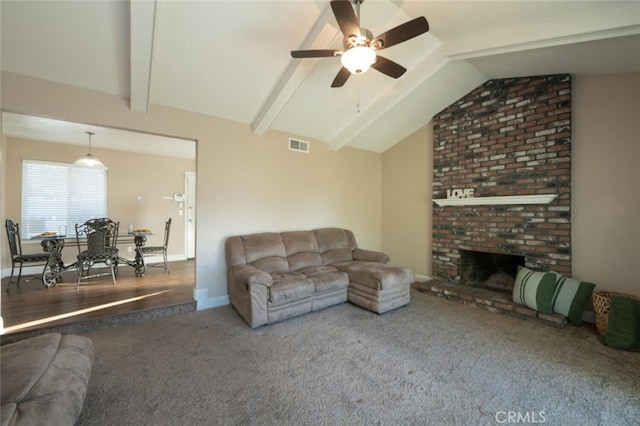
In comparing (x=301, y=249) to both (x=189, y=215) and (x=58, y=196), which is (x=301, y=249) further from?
(x=58, y=196)

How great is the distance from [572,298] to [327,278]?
2741 millimetres

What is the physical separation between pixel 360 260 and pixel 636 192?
10.7ft

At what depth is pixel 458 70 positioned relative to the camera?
11.3 ft

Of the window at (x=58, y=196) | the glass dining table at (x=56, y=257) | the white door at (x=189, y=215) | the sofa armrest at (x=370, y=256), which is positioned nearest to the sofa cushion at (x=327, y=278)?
the sofa armrest at (x=370, y=256)

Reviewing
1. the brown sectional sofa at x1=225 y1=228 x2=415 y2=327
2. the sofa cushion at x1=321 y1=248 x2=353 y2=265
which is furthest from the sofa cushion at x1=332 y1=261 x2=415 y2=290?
the sofa cushion at x1=321 y1=248 x2=353 y2=265

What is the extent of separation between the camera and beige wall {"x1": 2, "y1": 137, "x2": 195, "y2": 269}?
15.6 feet

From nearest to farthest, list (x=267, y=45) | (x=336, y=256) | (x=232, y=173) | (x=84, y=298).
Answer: (x=267, y=45), (x=84, y=298), (x=232, y=173), (x=336, y=256)

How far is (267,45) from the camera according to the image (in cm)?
267

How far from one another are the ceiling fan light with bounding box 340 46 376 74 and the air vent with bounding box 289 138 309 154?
2351mm

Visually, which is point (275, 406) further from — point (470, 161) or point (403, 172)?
point (403, 172)

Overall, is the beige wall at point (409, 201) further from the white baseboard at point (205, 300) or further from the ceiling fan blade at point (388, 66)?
the white baseboard at point (205, 300)

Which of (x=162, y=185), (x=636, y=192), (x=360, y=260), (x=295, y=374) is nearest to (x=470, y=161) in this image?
(x=636, y=192)

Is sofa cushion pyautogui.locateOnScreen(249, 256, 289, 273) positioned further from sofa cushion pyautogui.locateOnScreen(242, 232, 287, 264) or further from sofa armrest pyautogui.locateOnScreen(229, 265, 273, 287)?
sofa armrest pyautogui.locateOnScreen(229, 265, 273, 287)

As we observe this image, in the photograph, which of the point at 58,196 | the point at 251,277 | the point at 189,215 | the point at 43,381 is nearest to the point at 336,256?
the point at 251,277
